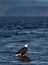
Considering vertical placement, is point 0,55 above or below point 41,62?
above

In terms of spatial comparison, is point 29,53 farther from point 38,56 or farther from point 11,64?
point 11,64

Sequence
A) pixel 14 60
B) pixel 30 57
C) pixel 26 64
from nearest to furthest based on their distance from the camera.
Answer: pixel 26 64
pixel 14 60
pixel 30 57

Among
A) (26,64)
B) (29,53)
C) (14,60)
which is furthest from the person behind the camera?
(29,53)

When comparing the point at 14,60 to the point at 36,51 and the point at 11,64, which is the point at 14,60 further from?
the point at 36,51

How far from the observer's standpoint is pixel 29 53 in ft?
97.7

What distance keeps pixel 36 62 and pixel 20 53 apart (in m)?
1.24

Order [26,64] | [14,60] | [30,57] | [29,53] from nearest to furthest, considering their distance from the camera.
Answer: [26,64] → [14,60] → [30,57] → [29,53]

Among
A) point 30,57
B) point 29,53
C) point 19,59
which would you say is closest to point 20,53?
point 19,59

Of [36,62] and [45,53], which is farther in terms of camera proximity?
[45,53]

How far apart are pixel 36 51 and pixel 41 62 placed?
6125 mm

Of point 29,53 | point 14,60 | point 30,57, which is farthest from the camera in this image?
point 29,53

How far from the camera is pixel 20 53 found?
25312mm

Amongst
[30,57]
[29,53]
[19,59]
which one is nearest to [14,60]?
[19,59]

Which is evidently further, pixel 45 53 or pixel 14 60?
pixel 45 53
